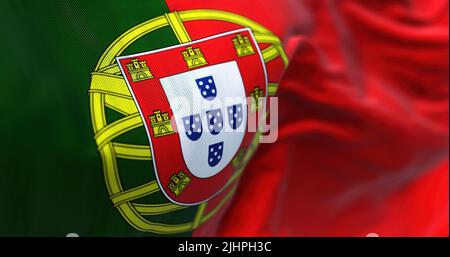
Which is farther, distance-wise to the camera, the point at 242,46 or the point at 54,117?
the point at 242,46

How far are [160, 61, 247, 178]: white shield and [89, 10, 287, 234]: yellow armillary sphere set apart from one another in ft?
0.13

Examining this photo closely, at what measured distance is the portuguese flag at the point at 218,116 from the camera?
2.06 feet

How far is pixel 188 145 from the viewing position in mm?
687

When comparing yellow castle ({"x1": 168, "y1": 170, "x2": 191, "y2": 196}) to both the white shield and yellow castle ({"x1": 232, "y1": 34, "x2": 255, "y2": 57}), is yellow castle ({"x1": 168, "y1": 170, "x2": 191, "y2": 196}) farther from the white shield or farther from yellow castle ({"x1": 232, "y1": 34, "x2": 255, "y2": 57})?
yellow castle ({"x1": 232, "y1": 34, "x2": 255, "y2": 57})

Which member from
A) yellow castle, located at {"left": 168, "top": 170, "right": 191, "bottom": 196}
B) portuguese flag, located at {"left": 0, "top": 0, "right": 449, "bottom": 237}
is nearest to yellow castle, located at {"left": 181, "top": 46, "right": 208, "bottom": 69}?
portuguese flag, located at {"left": 0, "top": 0, "right": 449, "bottom": 237}

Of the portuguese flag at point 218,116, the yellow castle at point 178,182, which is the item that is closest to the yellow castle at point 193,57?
the portuguese flag at point 218,116

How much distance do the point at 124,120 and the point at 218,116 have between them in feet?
0.34

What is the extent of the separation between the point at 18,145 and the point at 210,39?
0.72 feet

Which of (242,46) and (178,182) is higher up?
(242,46)

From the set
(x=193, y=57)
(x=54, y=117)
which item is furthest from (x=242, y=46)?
(x=54, y=117)

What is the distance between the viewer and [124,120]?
2.14ft

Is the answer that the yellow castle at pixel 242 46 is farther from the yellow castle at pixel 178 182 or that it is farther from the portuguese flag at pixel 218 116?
the yellow castle at pixel 178 182

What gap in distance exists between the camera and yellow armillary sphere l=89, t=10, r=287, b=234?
645mm

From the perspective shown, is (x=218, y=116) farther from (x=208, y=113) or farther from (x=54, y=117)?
(x=54, y=117)
